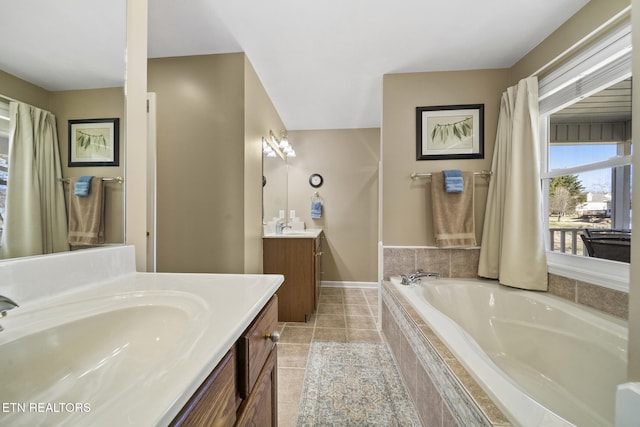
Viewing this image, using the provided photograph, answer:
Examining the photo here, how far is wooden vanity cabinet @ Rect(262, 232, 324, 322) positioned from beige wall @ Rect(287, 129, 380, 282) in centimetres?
116

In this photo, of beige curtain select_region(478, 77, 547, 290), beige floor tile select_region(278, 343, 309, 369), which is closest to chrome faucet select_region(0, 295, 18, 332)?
beige floor tile select_region(278, 343, 309, 369)

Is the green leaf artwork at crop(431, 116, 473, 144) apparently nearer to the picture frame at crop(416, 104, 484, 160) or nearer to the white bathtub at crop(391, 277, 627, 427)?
the picture frame at crop(416, 104, 484, 160)

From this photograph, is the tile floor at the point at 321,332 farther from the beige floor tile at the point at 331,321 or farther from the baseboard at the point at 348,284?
the baseboard at the point at 348,284

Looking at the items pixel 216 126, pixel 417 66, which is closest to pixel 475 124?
pixel 417 66

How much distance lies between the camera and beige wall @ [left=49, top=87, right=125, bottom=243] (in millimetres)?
695

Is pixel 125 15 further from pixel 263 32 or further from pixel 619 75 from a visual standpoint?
pixel 619 75

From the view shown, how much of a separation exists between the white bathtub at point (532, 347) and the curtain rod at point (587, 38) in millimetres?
1584

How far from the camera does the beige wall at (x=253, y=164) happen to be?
190 cm

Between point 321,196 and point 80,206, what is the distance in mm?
2935

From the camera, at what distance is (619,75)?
1311mm

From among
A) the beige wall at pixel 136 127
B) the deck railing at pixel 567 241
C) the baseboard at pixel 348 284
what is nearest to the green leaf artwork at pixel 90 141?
the beige wall at pixel 136 127

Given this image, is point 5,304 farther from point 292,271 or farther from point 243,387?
point 292,271

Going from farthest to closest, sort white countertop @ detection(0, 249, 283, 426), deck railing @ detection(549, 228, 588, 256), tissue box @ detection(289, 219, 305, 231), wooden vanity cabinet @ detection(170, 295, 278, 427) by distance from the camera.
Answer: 1. tissue box @ detection(289, 219, 305, 231)
2. deck railing @ detection(549, 228, 588, 256)
3. wooden vanity cabinet @ detection(170, 295, 278, 427)
4. white countertop @ detection(0, 249, 283, 426)

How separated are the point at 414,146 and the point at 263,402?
211cm
